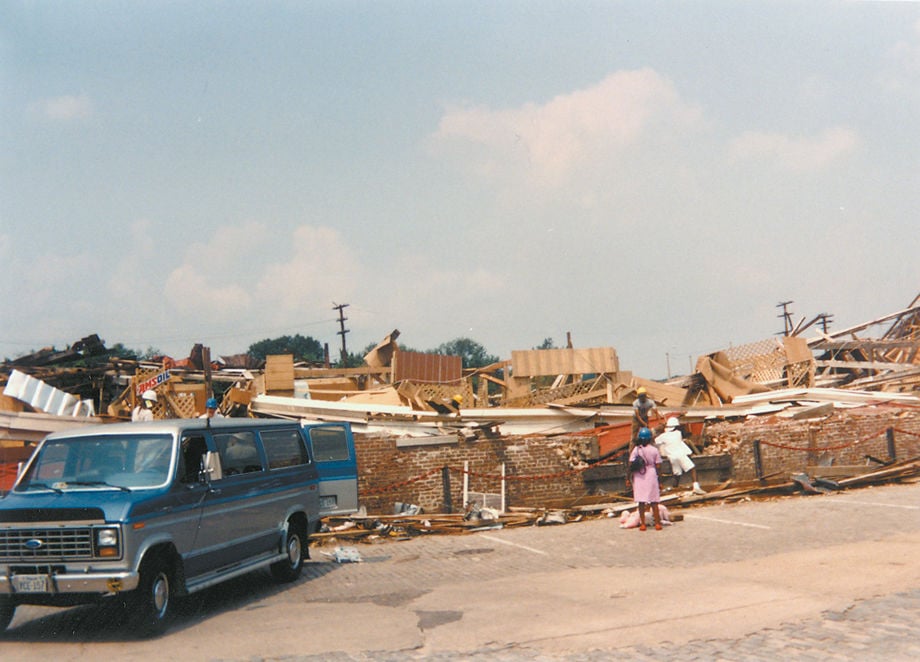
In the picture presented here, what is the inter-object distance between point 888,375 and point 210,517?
30299 millimetres

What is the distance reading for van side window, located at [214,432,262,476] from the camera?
33.1 ft

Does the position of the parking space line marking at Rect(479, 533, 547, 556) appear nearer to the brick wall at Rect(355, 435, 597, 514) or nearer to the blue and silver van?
the brick wall at Rect(355, 435, 597, 514)

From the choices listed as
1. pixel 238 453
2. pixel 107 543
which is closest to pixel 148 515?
pixel 107 543

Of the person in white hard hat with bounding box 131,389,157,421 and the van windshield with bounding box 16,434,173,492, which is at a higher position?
the person in white hard hat with bounding box 131,389,157,421

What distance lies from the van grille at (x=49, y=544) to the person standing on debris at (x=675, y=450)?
1379cm

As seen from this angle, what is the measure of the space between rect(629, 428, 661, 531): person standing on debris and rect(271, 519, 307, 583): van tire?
18.2 ft

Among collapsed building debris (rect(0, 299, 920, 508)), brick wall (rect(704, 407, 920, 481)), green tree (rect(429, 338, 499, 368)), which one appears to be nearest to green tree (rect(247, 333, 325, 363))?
green tree (rect(429, 338, 499, 368))

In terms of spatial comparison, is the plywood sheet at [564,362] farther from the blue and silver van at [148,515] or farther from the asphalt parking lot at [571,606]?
the blue and silver van at [148,515]

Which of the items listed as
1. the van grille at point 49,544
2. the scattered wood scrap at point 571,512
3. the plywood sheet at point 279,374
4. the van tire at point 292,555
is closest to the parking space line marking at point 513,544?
the scattered wood scrap at point 571,512

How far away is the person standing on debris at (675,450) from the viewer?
19.3 m

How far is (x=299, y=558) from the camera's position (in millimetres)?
11656

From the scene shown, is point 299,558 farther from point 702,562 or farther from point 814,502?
point 814,502

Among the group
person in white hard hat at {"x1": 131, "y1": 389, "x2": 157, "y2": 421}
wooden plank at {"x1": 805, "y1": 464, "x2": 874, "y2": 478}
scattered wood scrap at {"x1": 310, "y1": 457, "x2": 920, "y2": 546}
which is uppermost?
person in white hard hat at {"x1": 131, "y1": 389, "x2": 157, "y2": 421}

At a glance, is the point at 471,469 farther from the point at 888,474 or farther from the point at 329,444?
the point at 888,474
